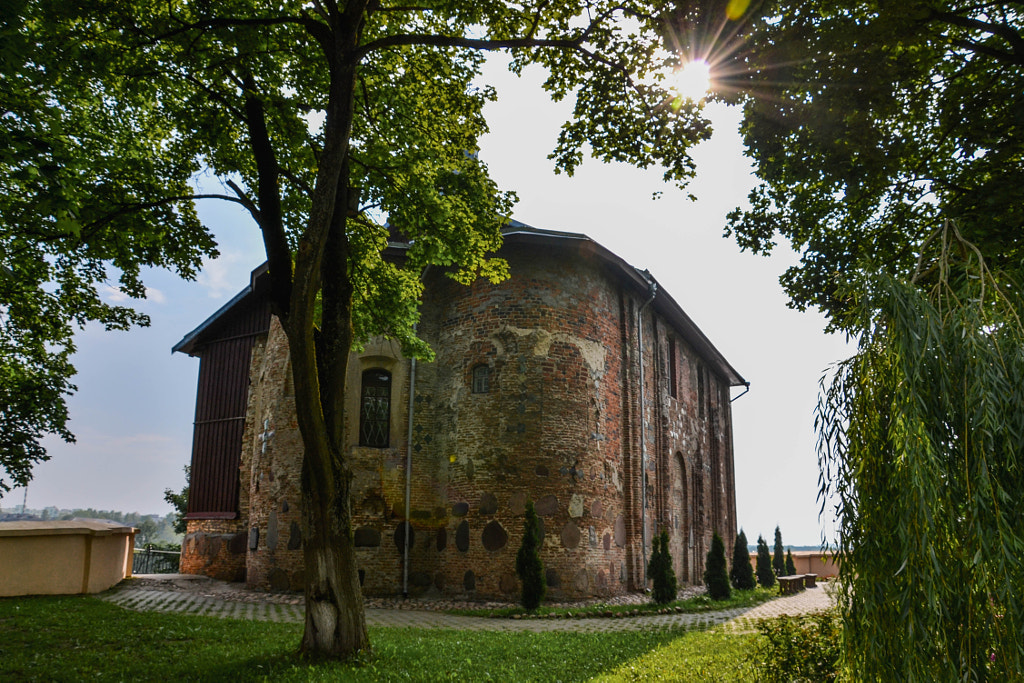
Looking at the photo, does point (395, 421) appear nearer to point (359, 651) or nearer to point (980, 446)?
point (359, 651)

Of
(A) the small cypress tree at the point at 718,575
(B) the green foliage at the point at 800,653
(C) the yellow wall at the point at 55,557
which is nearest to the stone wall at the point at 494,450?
(A) the small cypress tree at the point at 718,575

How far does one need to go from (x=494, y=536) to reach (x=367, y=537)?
271 centimetres

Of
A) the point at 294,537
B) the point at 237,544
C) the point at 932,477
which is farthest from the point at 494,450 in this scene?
the point at 932,477

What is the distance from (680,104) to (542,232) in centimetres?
686

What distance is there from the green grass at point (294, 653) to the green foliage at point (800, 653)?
1.79 ft

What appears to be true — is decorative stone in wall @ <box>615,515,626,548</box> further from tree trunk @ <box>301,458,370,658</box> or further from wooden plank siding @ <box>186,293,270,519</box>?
wooden plank siding @ <box>186,293,270,519</box>

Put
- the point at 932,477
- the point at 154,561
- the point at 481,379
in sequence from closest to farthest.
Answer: the point at 932,477 < the point at 481,379 < the point at 154,561

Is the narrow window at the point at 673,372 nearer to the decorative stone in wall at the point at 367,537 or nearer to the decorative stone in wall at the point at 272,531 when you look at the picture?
the decorative stone in wall at the point at 367,537

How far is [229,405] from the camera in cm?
1966

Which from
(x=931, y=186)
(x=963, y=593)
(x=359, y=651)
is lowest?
(x=359, y=651)

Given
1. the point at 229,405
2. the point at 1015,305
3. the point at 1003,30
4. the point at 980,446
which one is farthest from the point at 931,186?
the point at 229,405

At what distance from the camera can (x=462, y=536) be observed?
48.4 ft

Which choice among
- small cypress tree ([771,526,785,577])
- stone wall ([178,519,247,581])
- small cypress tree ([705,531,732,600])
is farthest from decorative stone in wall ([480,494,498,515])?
small cypress tree ([771,526,785,577])

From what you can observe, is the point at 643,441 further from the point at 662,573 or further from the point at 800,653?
the point at 800,653
